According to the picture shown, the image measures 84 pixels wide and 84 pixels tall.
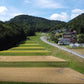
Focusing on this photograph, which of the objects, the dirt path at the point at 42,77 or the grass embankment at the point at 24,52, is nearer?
the dirt path at the point at 42,77

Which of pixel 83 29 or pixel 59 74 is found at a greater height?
pixel 83 29

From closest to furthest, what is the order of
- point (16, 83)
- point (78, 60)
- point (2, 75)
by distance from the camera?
point (16, 83), point (2, 75), point (78, 60)

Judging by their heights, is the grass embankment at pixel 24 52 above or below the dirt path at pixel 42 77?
above

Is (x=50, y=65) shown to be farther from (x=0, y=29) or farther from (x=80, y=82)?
(x=0, y=29)

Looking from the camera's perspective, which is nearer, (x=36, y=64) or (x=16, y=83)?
(x=16, y=83)

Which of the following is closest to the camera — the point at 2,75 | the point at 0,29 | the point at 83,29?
the point at 2,75

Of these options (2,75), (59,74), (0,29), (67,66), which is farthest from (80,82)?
(0,29)

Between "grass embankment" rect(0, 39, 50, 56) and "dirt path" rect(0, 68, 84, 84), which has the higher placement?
"grass embankment" rect(0, 39, 50, 56)

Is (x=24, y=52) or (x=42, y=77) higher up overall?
(x=24, y=52)

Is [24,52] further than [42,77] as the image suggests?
Yes

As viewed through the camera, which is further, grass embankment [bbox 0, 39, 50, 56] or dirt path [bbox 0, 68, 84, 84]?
grass embankment [bbox 0, 39, 50, 56]
